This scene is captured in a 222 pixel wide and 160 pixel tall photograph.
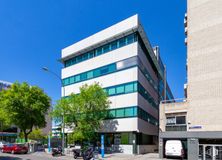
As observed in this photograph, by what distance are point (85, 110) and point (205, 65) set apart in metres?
16.5

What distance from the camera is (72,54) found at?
48562mm

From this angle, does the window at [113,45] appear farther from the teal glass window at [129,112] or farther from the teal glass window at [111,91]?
the teal glass window at [129,112]

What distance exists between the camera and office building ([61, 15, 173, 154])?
37.1 meters

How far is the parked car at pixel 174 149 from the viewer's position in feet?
97.7

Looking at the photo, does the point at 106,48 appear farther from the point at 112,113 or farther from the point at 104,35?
the point at 112,113

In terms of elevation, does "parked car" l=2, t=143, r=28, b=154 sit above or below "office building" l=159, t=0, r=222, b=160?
below

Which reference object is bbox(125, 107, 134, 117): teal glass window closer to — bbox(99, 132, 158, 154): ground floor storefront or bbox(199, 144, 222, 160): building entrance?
bbox(99, 132, 158, 154): ground floor storefront

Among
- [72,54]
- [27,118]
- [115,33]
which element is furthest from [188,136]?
[27,118]

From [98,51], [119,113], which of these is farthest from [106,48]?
[119,113]

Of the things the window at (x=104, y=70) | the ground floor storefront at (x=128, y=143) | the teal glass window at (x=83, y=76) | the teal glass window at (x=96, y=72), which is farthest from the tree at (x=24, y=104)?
the ground floor storefront at (x=128, y=143)

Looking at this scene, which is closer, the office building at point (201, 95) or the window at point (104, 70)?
the office building at point (201, 95)

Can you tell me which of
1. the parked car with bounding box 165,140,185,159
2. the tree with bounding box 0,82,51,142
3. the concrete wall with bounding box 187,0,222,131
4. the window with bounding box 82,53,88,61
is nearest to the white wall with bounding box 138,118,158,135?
the parked car with bounding box 165,140,185,159

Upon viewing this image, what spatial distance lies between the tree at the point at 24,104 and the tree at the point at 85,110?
1374 centimetres

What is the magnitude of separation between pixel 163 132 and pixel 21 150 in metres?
19.7
